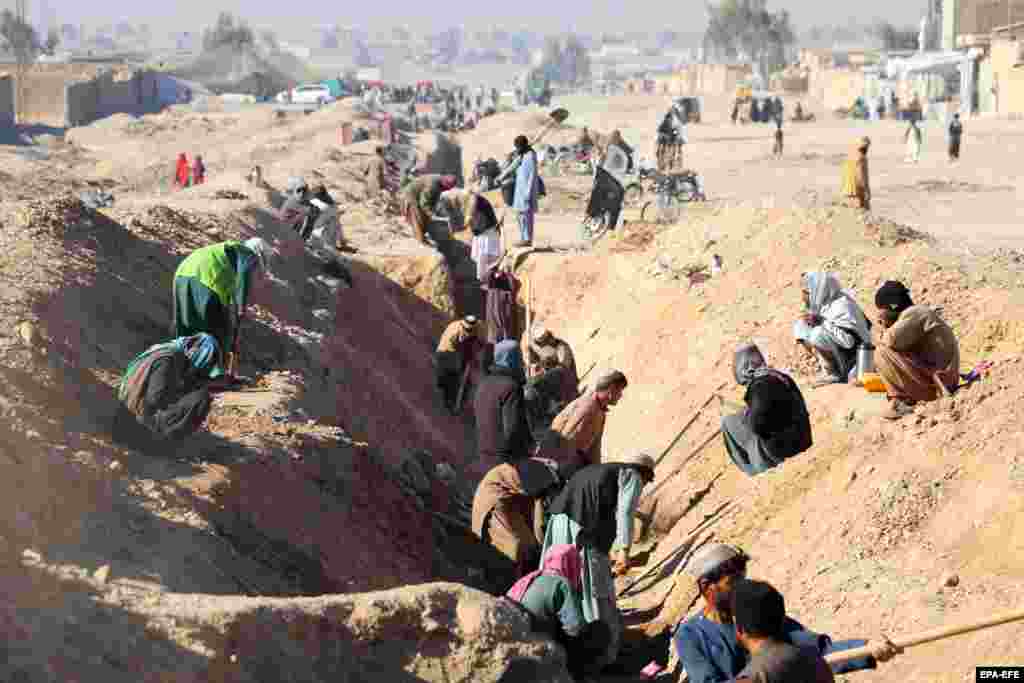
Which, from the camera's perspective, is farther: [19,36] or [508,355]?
[19,36]

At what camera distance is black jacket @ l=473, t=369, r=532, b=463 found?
32.7ft

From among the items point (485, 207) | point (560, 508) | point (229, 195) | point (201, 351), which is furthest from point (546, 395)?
point (229, 195)

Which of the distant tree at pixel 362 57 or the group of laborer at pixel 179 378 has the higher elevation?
the distant tree at pixel 362 57

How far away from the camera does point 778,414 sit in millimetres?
9250

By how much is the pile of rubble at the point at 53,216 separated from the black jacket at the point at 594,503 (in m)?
6.03

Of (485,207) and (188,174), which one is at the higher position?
(485,207)

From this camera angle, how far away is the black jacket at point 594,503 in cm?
803

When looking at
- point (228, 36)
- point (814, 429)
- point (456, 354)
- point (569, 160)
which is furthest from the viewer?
point (228, 36)

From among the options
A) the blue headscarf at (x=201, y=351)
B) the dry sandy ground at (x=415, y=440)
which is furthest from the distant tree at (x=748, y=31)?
the blue headscarf at (x=201, y=351)

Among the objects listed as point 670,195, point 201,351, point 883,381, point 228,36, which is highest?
point 228,36

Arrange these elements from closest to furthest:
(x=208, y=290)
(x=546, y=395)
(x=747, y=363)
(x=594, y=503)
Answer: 1. (x=594, y=503)
2. (x=747, y=363)
3. (x=208, y=290)
4. (x=546, y=395)

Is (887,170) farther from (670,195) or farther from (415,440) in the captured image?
(415,440)

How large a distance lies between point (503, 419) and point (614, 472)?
1.91 metres

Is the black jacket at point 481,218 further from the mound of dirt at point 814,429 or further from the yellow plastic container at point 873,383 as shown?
the yellow plastic container at point 873,383
